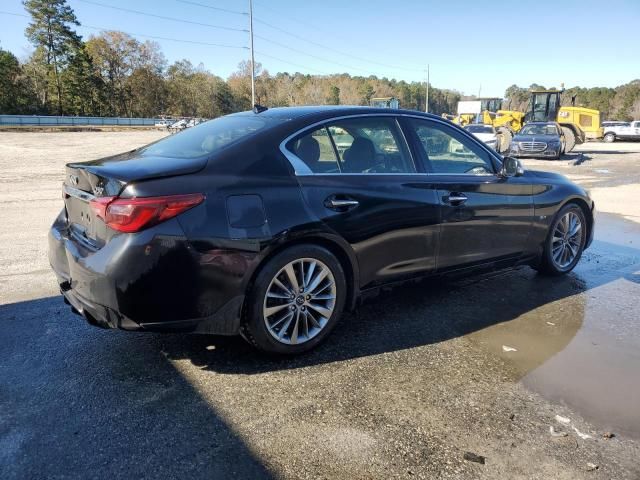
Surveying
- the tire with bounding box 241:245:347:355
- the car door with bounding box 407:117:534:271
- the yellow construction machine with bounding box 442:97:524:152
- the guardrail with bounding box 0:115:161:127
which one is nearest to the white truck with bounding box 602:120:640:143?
the yellow construction machine with bounding box 442:97:524:152

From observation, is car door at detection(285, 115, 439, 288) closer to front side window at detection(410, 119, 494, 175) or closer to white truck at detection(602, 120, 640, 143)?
front side window at detection(410, 119, 494, 175)

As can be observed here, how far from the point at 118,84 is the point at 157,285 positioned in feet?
301

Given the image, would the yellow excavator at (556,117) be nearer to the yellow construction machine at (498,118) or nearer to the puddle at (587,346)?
the yellow construction machine at (498,118)

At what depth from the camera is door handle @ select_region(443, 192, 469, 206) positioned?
397cm

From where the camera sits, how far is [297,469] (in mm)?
2305

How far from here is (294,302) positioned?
3291 millimetres

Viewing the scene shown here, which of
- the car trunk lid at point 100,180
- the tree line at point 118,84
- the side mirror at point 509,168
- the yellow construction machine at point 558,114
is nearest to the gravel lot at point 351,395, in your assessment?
the car trunk lid at point 100,180

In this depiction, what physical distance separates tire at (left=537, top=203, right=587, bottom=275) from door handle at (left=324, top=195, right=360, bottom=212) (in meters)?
2.55

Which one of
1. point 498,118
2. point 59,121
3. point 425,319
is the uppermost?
point 59,121

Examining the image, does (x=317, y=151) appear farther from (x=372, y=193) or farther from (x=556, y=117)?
(x=556, y=117)

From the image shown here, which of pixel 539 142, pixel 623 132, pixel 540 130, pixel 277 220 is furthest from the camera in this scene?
→ pixel 623 132

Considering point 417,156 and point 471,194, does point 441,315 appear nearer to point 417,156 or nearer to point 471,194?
point 471,194

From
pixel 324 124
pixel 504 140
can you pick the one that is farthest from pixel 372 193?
pixel 504 140

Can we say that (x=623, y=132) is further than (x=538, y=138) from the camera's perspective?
Yes
